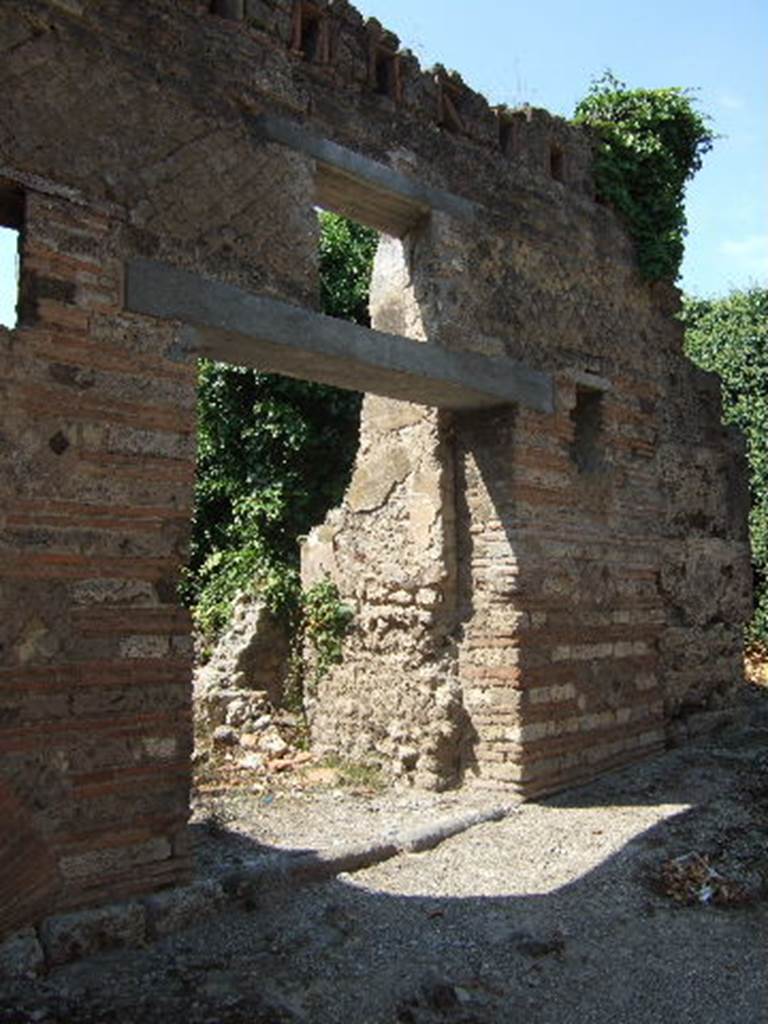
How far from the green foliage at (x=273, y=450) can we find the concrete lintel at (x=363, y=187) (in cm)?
403

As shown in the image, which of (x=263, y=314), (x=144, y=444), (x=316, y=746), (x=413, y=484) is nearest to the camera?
(x=144, y=444)

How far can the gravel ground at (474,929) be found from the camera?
3.57m

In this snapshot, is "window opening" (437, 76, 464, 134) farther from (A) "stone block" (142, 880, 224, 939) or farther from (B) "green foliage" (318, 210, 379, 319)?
(A) "stone block" (142, 880, 224, 939)

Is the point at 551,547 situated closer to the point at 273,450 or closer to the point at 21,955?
the point at 21,955

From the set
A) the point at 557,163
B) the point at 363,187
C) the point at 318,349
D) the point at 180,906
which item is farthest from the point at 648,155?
the point at 180,906

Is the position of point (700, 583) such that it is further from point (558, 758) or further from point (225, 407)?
point (225, 407)

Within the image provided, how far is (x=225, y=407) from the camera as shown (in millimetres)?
10391

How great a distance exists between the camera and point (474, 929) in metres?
4.29

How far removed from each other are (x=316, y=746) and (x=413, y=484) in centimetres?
228

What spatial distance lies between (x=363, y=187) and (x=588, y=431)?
2.56 meters

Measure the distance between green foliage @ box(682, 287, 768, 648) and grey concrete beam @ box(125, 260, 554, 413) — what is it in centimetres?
719

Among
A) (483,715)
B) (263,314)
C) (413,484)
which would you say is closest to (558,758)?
(483,715)

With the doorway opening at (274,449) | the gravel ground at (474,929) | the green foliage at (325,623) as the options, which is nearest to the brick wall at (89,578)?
the gravel ground at (474,929)

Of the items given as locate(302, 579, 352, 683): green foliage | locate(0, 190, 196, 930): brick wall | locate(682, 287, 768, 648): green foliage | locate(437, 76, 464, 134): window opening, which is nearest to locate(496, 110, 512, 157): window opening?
locate(437, 76, 464, 134): window opening
